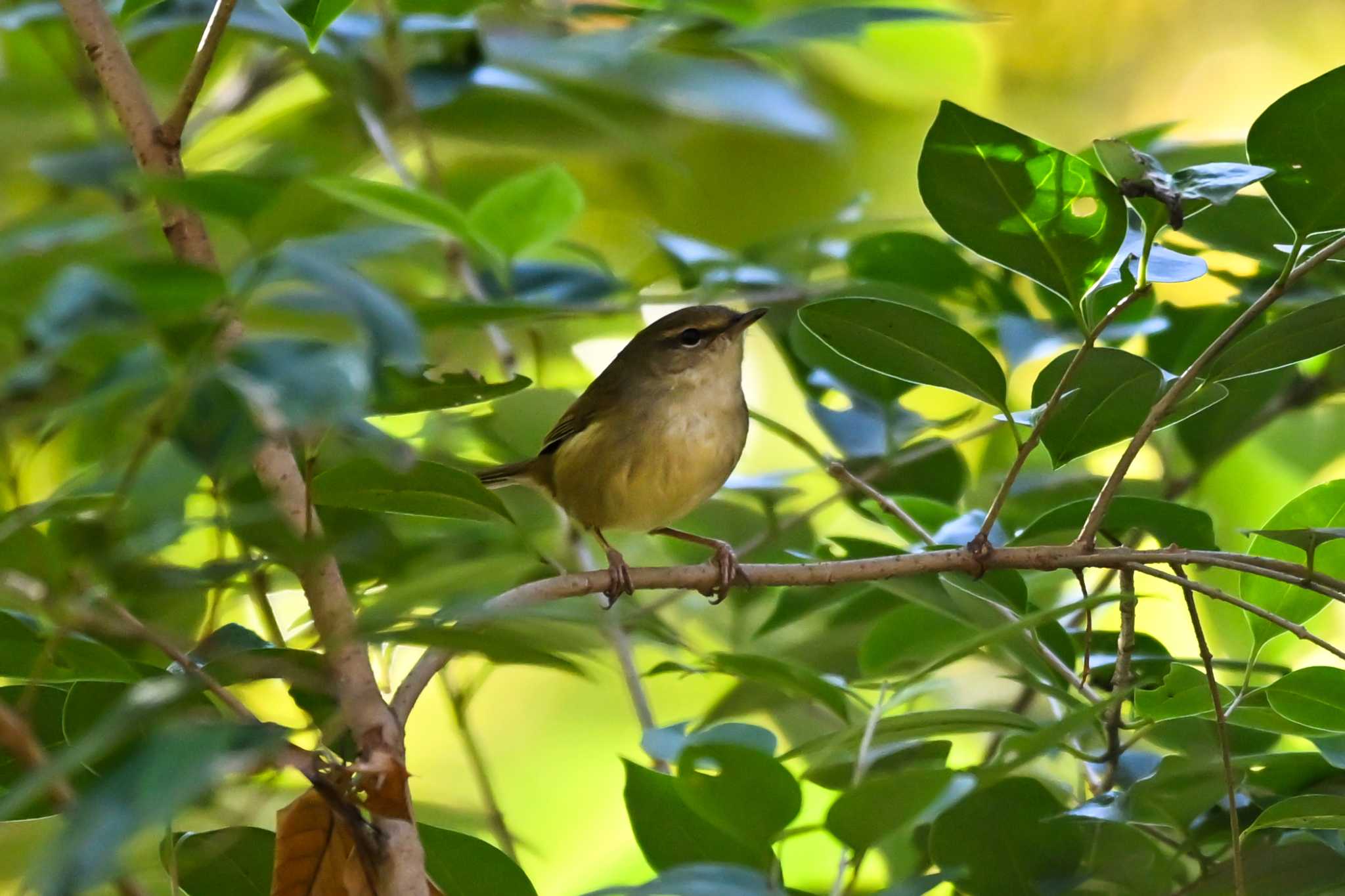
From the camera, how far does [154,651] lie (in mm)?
1514

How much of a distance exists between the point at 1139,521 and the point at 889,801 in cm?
75

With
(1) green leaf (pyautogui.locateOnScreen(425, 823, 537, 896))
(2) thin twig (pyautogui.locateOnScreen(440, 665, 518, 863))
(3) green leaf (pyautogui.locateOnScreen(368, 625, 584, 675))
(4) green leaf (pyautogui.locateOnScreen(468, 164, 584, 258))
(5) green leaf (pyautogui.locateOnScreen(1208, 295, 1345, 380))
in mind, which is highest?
(4) green leaf (pyautogui.locateOnScreen(468, 164, 584, 258))

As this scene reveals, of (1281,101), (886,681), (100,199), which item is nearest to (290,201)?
(886,681)

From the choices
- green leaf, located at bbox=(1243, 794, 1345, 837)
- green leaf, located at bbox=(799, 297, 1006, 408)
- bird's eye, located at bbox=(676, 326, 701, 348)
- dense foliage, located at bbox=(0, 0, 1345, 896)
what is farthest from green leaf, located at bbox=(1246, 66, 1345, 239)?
bird's eye, located at bbox=(676, 326, 701, 348)

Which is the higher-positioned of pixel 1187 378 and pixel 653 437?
pixel 1187 378

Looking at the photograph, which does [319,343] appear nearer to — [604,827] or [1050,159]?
[1050,159]

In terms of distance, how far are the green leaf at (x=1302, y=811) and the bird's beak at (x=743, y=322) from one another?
4.33ft

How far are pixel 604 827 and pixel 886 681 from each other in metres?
2.21

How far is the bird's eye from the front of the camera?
9.76 ft

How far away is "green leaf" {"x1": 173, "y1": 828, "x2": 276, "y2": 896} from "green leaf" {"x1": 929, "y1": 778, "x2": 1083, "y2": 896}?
2.23 ft

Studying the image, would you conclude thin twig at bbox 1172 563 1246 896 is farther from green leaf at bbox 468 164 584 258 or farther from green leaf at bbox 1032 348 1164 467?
green leaf at bbox 468 164 584 258

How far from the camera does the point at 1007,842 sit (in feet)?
4.52

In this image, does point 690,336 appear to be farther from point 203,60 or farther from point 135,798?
point 135,798

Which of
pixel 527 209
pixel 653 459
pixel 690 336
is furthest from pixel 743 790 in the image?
pixel 690 336
